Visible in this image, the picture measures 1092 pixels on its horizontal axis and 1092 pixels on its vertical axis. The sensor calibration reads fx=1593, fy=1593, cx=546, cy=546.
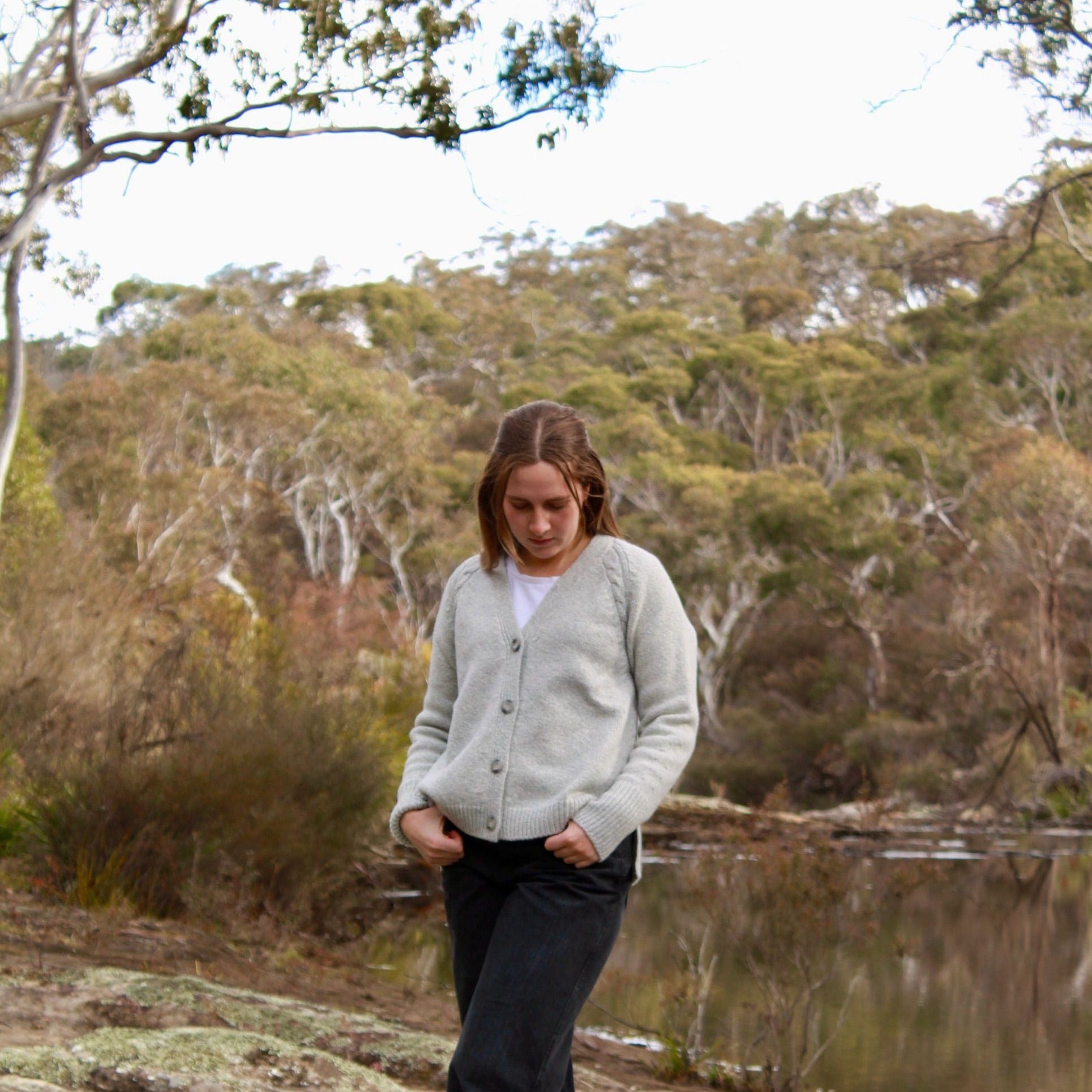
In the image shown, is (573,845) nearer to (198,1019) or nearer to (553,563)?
(553,563)

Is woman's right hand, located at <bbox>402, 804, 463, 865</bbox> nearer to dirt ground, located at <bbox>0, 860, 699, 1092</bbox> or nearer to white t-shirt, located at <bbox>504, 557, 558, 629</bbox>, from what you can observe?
white t-shirt, located at <bbox>504, 557, 558, 629</bbox>

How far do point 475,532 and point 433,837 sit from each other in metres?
25.0

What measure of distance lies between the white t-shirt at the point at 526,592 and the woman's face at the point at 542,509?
0.04 meters

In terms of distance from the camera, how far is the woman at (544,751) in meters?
2.03

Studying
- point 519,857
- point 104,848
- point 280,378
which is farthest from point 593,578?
point 280,378

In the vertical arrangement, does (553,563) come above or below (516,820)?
above

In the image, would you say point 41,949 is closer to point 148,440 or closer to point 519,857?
point 519,857

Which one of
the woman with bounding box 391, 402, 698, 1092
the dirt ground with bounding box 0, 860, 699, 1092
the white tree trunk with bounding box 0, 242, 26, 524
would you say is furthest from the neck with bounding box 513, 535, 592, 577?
the white tree trunk with bounding box 0, 242, 26, 524

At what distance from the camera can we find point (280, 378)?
2720 cm

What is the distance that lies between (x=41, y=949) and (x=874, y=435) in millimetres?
24101

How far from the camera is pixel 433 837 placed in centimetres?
214

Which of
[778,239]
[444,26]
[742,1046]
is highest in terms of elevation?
[778,239]

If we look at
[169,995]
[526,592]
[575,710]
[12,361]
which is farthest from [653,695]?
[12,361]

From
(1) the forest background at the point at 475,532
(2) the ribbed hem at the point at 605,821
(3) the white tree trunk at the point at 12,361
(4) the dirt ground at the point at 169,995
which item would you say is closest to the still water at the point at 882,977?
(4) the dirt ground at the point at 169,995
